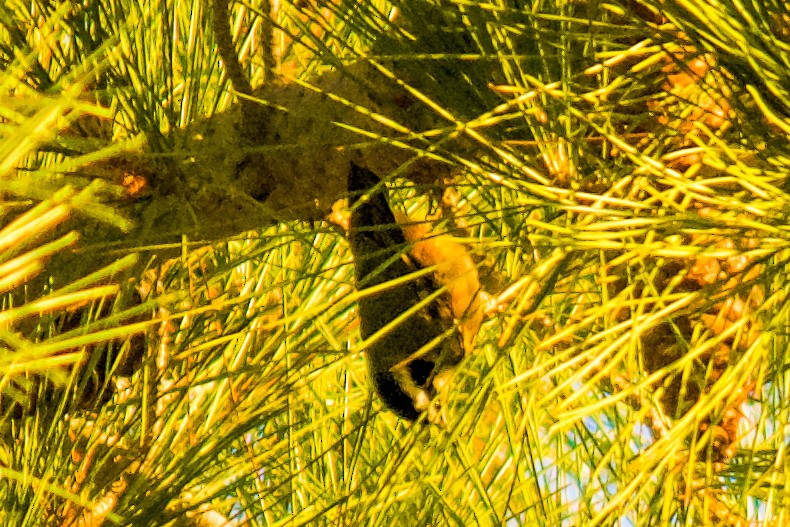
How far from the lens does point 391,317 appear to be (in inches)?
21.3

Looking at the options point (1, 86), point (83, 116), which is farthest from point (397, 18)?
point (1, 86)

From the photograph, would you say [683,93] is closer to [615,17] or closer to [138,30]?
[615,17]

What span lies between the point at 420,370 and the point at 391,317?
4 cm

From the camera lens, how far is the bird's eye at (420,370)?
1.81ft

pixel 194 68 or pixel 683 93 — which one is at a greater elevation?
pixel 194 68

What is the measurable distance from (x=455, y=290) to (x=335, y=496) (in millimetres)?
332

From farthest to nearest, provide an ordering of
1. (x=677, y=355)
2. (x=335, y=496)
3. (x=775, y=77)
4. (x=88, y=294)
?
(x=335, y=496)
(x=677, y=355)
(x=775, y=77)
(x=88, y=294)

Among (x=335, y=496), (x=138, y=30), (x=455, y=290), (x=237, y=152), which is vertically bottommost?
(x=335, y=496)

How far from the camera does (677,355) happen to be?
577 mm

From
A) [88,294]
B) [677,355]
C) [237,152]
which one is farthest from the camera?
[677,355]

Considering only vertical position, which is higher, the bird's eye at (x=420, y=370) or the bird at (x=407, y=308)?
the bird at (x=407, y=308)

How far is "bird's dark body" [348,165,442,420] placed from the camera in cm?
54

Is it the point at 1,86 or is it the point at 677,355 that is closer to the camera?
the point at 1,86

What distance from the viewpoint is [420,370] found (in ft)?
1.82
